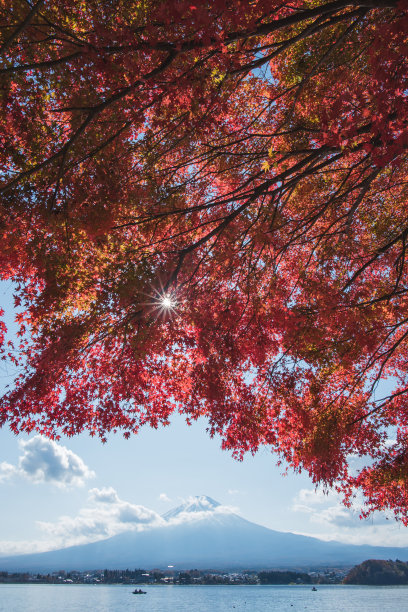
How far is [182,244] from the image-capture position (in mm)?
6914

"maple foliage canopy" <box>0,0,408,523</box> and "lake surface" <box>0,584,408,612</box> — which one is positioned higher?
"maple foliage canopy" <box>0,0,408,523</box>

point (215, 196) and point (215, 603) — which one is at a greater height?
point (215, 196)

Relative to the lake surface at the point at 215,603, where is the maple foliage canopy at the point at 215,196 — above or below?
above

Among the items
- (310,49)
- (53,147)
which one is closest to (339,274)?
(310,49)

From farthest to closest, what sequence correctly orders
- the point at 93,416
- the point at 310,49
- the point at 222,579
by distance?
the point at 222,579, the point at 93,416, the point at 310,49

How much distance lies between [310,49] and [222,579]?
600 ft

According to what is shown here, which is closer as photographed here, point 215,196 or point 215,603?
point 215,196

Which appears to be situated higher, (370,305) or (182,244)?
(182,244)

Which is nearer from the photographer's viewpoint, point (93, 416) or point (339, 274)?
point (339, 274)

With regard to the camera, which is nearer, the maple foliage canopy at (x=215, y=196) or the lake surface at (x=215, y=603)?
the maple foliage canopy at (x=215, y=196)

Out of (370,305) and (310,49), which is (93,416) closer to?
(370,305)

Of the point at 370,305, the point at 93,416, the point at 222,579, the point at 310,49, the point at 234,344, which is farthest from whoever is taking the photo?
the point at 222,579

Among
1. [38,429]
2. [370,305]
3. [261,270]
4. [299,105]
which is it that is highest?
[299,105]

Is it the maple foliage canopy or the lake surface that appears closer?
the maple foliage canopy
